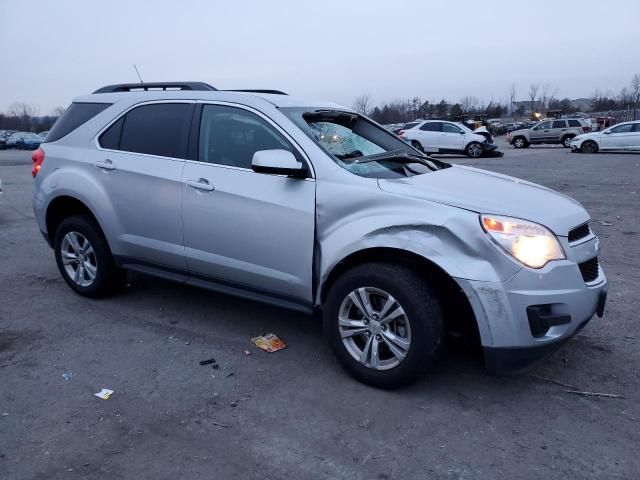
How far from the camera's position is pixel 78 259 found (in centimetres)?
483

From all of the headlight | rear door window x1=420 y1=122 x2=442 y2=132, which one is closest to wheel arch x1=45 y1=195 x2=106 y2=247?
the headlight

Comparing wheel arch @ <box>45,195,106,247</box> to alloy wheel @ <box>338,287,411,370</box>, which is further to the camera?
wheel arch @ <box>45,195,106,247</box>

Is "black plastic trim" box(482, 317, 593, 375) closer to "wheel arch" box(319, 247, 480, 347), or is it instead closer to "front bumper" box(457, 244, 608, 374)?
"front bumper" box(457, 244, 608, 374)

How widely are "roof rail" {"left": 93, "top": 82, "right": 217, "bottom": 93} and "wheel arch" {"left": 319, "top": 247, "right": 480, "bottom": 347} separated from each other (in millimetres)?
2088

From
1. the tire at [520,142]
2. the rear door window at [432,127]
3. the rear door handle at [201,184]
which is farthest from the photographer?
the tire at [520,142]

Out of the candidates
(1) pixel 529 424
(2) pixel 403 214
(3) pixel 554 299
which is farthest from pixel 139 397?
(3) pixel 554 299

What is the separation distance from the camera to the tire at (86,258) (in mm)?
4621

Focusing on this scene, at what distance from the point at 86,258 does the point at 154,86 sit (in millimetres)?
1668

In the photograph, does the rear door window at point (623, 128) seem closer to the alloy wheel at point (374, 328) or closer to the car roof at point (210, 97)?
the car roof at point (210, 97)

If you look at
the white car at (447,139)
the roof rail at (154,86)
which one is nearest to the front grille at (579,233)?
the roof rail at (154,86)

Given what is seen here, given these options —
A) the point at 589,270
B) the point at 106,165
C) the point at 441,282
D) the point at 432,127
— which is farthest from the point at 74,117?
the point at 432,127

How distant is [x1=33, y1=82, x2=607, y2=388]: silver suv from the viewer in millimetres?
2955

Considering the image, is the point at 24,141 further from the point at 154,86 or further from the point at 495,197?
the point at 495,197

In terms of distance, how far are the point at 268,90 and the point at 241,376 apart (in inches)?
91.4
